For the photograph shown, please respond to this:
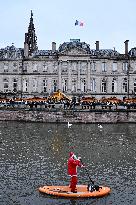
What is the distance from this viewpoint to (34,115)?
8006 cm

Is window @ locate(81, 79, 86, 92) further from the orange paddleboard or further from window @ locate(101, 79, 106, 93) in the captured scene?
the orange paddleboard

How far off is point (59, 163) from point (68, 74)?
6263cm

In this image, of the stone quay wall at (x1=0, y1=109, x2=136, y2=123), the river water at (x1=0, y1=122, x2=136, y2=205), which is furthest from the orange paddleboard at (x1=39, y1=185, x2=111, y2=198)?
the stone quay wall at (x1=0, y1=109, x2=136, y2=123)

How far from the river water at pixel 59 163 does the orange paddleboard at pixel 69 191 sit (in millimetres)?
315

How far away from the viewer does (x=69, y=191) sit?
2650cm

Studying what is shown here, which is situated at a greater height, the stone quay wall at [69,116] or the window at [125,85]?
the window at [125,85]

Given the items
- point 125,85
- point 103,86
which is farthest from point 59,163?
point 125,85

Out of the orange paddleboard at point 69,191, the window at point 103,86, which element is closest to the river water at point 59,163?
the orange paddleboard at point 69,191

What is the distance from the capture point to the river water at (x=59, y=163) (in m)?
26.1

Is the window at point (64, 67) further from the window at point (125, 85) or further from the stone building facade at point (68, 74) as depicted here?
the window at point (125, 85)

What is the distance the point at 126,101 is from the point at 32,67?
27.2 meters

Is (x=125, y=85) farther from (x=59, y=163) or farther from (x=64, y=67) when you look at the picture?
(x=59, y=163)

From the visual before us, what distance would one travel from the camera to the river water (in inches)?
1029

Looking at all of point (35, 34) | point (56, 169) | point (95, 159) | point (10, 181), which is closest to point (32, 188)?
point (10, 181)
